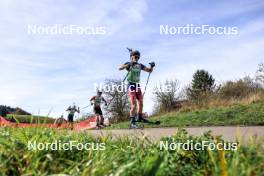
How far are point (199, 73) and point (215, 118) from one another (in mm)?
46088

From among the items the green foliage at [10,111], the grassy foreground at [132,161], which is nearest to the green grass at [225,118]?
the green foliage at [10,111]

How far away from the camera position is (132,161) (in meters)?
3.64

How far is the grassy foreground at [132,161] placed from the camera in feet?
10.9

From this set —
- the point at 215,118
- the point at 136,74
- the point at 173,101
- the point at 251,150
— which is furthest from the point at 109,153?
the point at 173,101

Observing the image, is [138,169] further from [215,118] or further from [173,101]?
[173,101]

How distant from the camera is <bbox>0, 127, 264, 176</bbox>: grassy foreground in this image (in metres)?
3.32

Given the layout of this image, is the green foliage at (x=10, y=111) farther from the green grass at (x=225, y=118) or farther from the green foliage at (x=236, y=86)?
the green foliage at (x=236, y=86)

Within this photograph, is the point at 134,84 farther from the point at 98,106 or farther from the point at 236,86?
the point at 236,86

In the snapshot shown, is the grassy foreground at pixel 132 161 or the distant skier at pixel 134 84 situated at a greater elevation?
the distant skier at pixel 134 84

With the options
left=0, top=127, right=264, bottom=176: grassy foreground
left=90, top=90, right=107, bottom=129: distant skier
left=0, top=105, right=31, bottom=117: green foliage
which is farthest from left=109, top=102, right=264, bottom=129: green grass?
left=0, top=127, right=264, bottom=176: grassy foreground

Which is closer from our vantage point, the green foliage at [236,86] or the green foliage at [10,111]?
the green foliage at [10,111]

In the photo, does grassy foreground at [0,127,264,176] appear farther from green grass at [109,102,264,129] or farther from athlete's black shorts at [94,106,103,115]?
athlete's black shorts at [94,106,103,115]

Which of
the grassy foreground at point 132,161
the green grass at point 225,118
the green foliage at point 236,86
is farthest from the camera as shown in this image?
the green foliage at point 236,86

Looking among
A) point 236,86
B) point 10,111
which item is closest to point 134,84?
point 10,111
